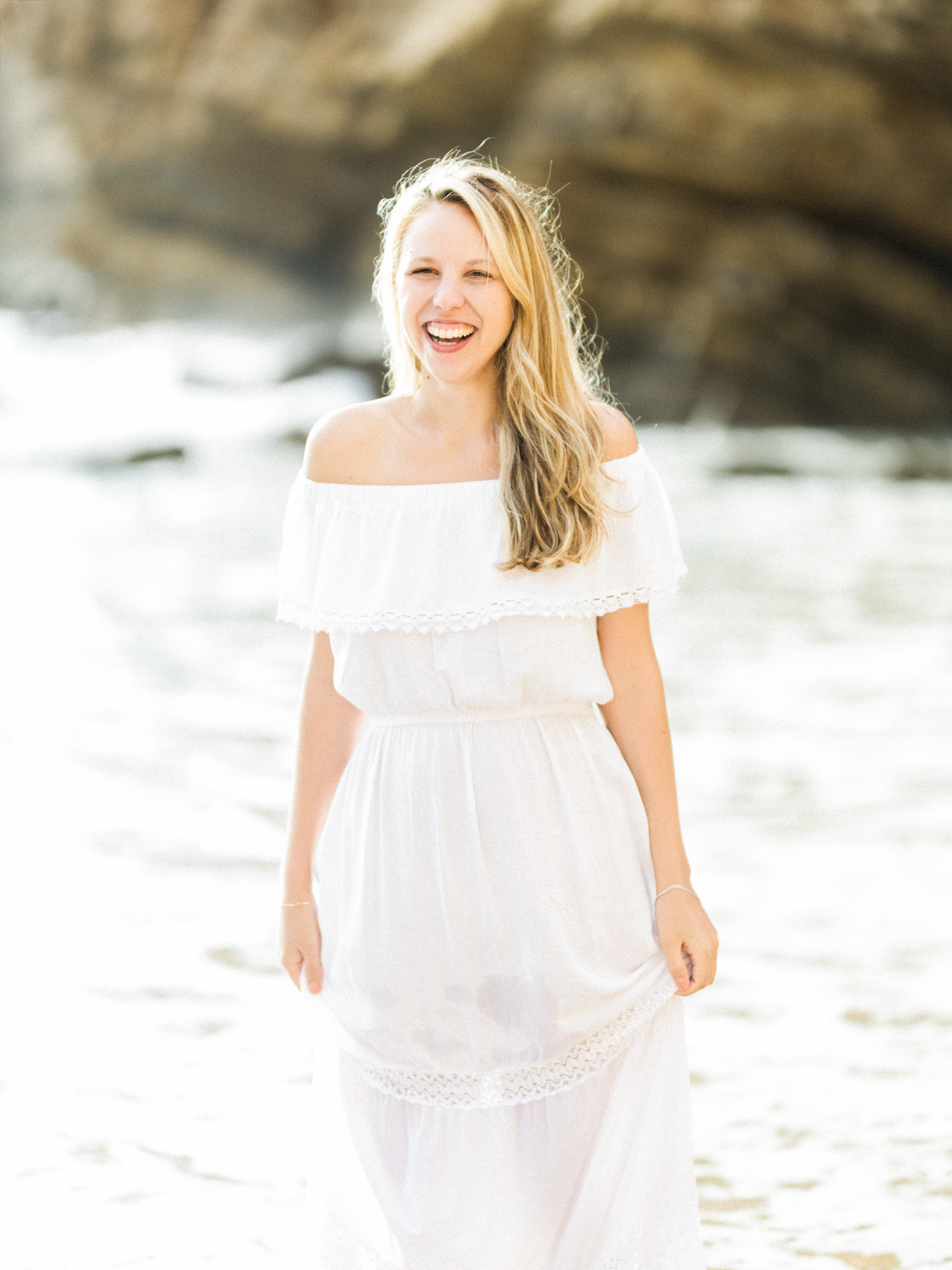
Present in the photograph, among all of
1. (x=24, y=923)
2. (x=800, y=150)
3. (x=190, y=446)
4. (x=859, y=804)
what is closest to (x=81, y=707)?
(x=24, y=923)

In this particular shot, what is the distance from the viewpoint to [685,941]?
1.47 m

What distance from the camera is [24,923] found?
3238mm

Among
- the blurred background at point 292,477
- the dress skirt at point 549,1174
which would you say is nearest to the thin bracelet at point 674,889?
the dress skirt at point 549,1174

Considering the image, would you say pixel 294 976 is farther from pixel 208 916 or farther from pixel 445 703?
pixel 208 916

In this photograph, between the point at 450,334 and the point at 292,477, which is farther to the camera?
the point at 292,477

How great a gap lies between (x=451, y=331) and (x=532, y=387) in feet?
0.33

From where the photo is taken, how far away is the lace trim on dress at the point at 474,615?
142 cm

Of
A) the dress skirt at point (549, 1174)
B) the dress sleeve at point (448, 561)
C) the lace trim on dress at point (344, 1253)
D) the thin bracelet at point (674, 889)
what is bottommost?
the lace trim on dress at point (344, 1253)

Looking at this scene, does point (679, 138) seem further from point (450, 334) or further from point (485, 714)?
point (485, 714)

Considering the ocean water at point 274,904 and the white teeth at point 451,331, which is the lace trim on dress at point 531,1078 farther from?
the white teeth at point 451,331

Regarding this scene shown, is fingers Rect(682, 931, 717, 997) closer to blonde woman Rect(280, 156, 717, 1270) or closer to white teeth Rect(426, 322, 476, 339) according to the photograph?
blonde woman Rect(280, 156, 717, 1270)

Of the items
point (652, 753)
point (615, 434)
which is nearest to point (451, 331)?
point (615, 434)

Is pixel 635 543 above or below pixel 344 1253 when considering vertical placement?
above

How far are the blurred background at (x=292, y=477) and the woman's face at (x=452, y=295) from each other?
118 cm
